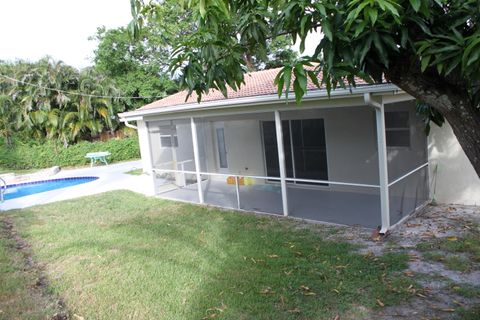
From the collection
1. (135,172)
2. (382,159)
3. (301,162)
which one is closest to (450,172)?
(382,159)

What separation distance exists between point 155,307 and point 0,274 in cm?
288

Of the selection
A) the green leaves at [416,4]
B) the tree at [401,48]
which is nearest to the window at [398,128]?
the tree at [401,48]

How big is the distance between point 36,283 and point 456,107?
5756 mm

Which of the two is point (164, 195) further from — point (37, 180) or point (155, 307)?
Result: point (37, 180)

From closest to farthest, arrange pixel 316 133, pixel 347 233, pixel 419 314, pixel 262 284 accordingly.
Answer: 1. pixel 419 314
2. pixel 262 284
3. pixel 347 233
4. pixel 316 133

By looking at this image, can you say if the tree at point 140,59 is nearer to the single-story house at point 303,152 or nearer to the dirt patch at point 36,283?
the single-story house at point 303,152

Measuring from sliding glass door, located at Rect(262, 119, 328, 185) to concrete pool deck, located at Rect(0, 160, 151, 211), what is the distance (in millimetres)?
4385

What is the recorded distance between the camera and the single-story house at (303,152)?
297 inches

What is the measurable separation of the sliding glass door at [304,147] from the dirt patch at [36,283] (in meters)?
6.89

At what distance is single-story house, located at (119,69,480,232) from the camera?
755 cm

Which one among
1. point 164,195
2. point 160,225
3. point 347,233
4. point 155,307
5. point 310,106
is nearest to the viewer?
point 155,307

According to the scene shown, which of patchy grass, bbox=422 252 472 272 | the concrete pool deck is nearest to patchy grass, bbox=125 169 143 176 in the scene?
the concrete pool deck

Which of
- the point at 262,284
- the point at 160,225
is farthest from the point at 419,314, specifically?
the point at 160,225

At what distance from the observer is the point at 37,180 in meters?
17.7
